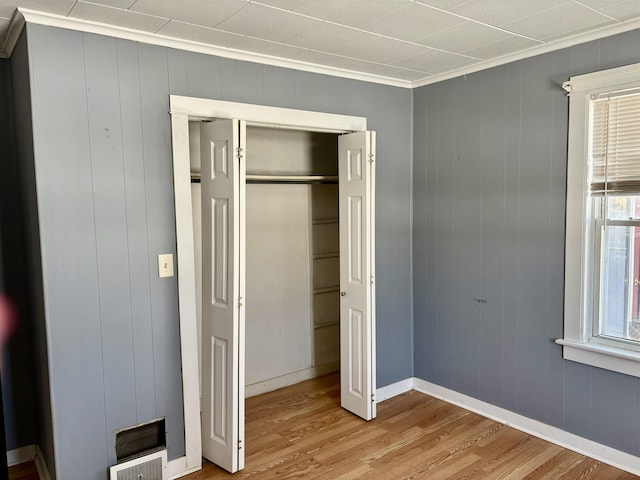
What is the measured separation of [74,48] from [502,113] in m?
→ 2.49

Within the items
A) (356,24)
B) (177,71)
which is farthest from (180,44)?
(356,24)

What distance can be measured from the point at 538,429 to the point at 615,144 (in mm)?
1783

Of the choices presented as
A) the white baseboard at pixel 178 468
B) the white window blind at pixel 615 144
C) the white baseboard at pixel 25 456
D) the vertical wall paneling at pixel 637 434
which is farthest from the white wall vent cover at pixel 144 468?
the white window blind at pixel 615 144

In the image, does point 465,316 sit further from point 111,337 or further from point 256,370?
point 111,337

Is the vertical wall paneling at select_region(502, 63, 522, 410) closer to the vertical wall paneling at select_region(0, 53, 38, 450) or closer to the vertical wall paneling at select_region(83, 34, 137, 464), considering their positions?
the vertical wall paneling at select_region(83, 34, 137, 464)

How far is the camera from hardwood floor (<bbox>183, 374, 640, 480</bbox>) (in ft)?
8.97

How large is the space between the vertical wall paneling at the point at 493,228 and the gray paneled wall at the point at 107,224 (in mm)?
1565

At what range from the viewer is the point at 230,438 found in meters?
2.74

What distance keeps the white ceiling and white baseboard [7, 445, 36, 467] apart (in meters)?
2.33

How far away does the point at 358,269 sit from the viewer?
333 centimetres

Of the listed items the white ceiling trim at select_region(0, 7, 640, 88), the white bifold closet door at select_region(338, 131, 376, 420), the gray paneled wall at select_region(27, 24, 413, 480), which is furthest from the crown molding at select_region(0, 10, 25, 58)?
the white bifold closet door at select_region(338, 131, 376, 420)

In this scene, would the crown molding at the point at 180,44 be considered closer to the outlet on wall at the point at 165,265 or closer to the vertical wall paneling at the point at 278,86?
the vertical wall paneling at the point at 278,86

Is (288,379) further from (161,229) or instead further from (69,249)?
(69,249)

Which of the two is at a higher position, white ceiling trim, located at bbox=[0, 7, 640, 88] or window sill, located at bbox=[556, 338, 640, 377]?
white ceiling trim, located at bbox=[0, 7, 640, 88]
